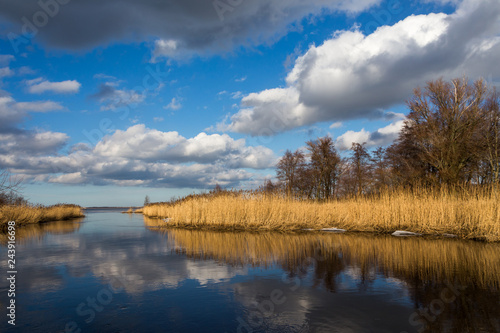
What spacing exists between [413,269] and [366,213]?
775 centimetres

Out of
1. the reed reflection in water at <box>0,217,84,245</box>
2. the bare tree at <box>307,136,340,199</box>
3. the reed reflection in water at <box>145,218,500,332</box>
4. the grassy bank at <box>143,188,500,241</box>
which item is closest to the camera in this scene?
the reed reflection in water at <box>145,218,500,332</box>

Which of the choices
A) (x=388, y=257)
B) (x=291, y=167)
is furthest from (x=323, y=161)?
(x=388, y=257)

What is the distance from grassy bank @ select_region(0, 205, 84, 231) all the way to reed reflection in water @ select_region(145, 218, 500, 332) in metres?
13.2

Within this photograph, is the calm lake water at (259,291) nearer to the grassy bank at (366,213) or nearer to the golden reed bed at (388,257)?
the golden reed bed at (388,257)

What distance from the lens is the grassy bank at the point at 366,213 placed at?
10.7 metres

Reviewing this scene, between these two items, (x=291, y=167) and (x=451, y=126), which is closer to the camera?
(x=451, y=126)

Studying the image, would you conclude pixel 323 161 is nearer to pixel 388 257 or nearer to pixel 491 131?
pixel 491 131

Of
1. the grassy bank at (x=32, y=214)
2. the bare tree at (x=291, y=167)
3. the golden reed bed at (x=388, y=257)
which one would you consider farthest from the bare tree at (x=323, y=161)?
the grassy bank at (x=32, y=214)

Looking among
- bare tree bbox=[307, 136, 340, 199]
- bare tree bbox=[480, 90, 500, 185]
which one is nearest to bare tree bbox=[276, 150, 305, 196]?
bare tree bbox=[307, 136, 340, 199]

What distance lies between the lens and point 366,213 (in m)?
13.6

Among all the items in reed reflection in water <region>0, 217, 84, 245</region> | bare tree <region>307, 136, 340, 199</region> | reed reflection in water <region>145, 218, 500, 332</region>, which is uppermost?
bare tree <region>307, 136, 340, 199</region>

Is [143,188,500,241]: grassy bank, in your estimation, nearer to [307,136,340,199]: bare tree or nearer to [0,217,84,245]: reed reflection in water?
[0,217,84,245]: reed reflection in water

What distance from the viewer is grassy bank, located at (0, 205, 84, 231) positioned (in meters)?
16.9

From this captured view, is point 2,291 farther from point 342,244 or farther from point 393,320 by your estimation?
point 342,244
